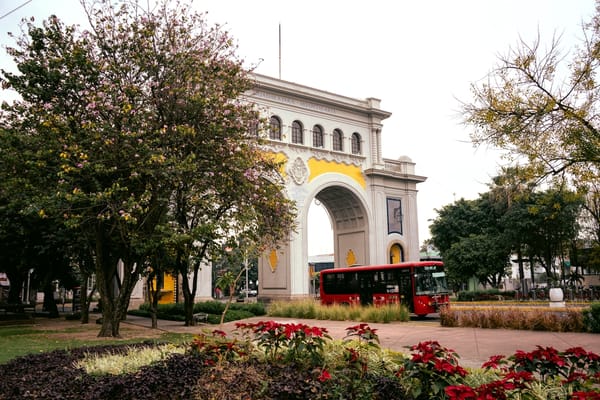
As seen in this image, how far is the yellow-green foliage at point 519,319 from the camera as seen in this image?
1666 centimetres

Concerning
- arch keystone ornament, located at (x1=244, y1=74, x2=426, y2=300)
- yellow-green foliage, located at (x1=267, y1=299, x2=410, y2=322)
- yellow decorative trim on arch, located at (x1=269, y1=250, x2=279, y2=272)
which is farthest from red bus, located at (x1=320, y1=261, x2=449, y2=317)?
yellow decorative trim on arch, located at (x1=269, y1=250, x2=279, y2=272)

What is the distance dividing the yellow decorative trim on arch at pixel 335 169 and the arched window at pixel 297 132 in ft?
5.72

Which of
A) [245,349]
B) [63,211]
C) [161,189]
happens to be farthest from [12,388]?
[161,189]

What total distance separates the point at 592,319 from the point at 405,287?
10667 millimetres

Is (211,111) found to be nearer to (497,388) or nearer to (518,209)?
(497,388)

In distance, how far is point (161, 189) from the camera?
622 inches

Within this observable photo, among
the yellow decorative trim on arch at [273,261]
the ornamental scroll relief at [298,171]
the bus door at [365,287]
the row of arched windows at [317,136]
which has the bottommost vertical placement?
the bus door at [365,287]

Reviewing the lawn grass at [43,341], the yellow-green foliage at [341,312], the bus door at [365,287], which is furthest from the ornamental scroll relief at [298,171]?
the lawn grass at [43,341]

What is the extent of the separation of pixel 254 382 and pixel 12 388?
11.3 feet

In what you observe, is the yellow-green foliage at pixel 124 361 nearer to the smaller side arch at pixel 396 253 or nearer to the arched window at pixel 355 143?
the arched window at pixel 355 143

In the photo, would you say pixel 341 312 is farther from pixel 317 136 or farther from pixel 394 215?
→ pixel 394 215

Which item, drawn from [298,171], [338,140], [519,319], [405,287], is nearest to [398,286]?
[405,287]

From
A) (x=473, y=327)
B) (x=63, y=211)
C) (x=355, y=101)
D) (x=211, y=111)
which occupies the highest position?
(x=355, y=101)

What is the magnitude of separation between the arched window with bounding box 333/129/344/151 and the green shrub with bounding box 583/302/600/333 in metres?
26.6
